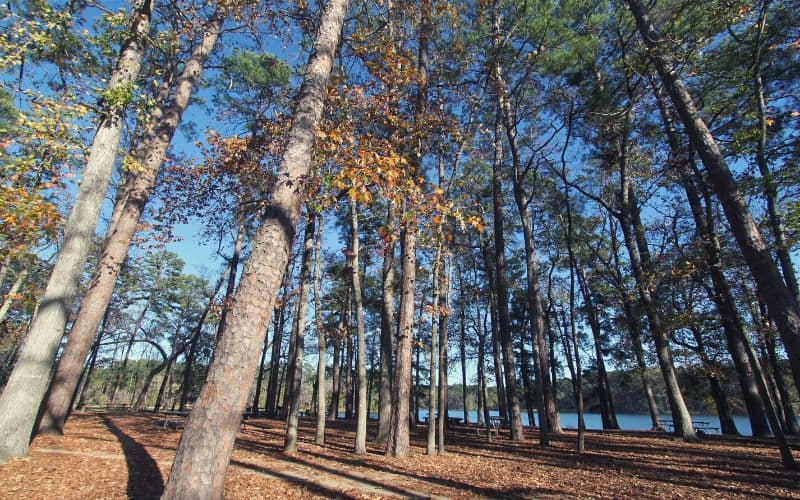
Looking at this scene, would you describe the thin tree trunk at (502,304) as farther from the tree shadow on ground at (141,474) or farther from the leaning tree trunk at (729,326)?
the tree shadow on ground at (141,474)

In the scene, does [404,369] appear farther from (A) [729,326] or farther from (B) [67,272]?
(A) [729,326]

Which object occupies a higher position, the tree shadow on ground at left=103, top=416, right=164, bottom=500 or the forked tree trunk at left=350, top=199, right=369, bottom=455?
the forked tree trunk at left=350, top=199, right=369, bottom=455

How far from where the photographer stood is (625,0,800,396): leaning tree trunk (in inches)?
200

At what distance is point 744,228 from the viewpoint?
5.74m

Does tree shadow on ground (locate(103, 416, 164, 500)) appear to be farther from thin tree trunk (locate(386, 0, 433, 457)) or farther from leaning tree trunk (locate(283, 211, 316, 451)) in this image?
thin tree trunk (locate(386, 0, 433, 457))

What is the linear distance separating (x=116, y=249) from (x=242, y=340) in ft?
24.8

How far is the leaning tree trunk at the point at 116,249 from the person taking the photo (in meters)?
7.72

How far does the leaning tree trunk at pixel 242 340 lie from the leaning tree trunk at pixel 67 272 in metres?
4.20

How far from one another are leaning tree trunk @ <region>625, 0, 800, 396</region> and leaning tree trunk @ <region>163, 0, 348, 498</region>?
6.54 m

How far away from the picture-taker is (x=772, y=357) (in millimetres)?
14953

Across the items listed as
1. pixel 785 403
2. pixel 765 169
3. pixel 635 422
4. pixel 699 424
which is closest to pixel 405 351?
pixel 765 169

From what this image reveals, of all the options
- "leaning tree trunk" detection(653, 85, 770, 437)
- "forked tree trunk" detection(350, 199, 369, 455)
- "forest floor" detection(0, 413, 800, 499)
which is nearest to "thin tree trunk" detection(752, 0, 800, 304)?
"leaning tree trunk" detection(653, 85, 770, 437)

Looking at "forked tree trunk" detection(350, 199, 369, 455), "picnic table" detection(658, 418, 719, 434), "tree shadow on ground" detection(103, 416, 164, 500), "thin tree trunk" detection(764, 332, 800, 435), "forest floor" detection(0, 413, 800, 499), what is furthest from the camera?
"picnic table" detection(658, 418, 719, 434)

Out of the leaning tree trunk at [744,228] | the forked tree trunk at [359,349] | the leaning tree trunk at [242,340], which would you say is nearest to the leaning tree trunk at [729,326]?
the leaning tree trunk at [744,228]
